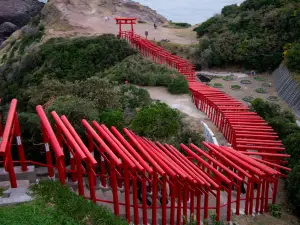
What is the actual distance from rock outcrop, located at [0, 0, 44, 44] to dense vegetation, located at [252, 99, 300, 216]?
5313cm

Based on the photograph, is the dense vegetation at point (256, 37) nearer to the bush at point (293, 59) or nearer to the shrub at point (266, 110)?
the bush at point (293, 59)

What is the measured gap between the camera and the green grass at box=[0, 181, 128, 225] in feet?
23.4

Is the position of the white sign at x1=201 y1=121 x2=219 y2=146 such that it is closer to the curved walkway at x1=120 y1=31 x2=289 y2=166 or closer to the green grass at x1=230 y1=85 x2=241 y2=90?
the curved walkway at x1=120 y1=31 x2=289 y2=166

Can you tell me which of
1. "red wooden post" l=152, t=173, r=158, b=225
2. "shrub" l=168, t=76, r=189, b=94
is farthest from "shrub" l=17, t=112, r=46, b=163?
"shrub" l=168, t=76, r=189, b=94

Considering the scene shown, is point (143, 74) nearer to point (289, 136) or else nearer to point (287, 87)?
point (287, 87)

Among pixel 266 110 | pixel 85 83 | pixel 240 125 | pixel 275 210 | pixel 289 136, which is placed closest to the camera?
pixel 275 210

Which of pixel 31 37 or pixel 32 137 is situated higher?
pixel 31 37

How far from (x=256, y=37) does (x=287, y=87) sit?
959 cm

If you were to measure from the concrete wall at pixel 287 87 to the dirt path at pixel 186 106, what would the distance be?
6893 millimetres

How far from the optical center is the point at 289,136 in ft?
49.8

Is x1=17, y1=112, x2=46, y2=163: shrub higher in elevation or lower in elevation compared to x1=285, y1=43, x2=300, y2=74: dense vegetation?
lower

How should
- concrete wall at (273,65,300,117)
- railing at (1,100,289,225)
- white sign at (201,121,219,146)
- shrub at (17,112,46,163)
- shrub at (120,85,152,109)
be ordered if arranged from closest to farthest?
railing at (1,100,289,225) < shrub at (17,112,46,163) < white sign at (201,121,219,146) < shrub at (120,85,152,109) < concrete wall at (273,65,300,117)

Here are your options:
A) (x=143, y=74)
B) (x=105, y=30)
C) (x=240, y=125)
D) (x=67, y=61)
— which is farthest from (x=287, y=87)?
(x=105, y=30)

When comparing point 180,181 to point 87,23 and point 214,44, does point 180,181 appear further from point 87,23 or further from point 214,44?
point 87,23
